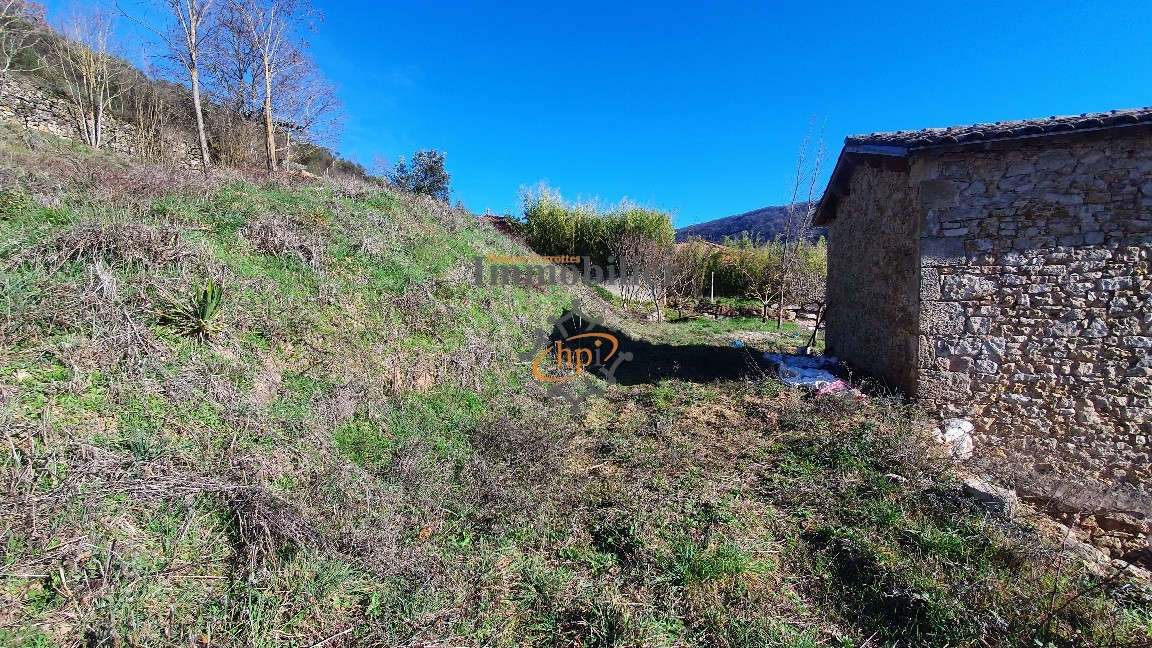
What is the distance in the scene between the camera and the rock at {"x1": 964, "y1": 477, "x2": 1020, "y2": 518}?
3146mm

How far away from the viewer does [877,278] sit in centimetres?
573

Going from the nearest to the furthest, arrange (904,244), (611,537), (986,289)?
(611,537), (986,289), (904,244)

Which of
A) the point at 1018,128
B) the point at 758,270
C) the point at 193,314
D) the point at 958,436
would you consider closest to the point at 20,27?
the point at 193,314

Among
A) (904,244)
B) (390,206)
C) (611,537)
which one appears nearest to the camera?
(611,537)

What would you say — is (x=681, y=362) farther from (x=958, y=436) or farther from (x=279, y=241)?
(x=279, y=241)

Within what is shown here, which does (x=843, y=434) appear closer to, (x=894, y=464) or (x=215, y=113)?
(x=894, y=464)

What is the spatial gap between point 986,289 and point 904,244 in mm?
895

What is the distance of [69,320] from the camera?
267 centimetres

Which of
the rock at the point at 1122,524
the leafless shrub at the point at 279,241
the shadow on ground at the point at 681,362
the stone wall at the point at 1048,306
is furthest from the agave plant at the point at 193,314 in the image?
the rock at the point at 1122,524

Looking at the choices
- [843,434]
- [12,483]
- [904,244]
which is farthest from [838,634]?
[904,244]

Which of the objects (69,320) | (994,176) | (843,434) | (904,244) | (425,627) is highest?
(994,176)

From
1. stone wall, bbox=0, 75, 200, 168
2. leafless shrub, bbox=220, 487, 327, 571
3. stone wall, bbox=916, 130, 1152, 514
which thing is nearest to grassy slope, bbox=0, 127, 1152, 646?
leafless shrub, bbox=220, 487, 327, 571

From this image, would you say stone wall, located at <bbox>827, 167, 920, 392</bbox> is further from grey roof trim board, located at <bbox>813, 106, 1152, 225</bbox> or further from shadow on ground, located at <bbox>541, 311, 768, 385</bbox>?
shadow on ground, located at <bbox>541, 311, 768, 385</bbox>

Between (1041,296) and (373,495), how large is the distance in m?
6.31
